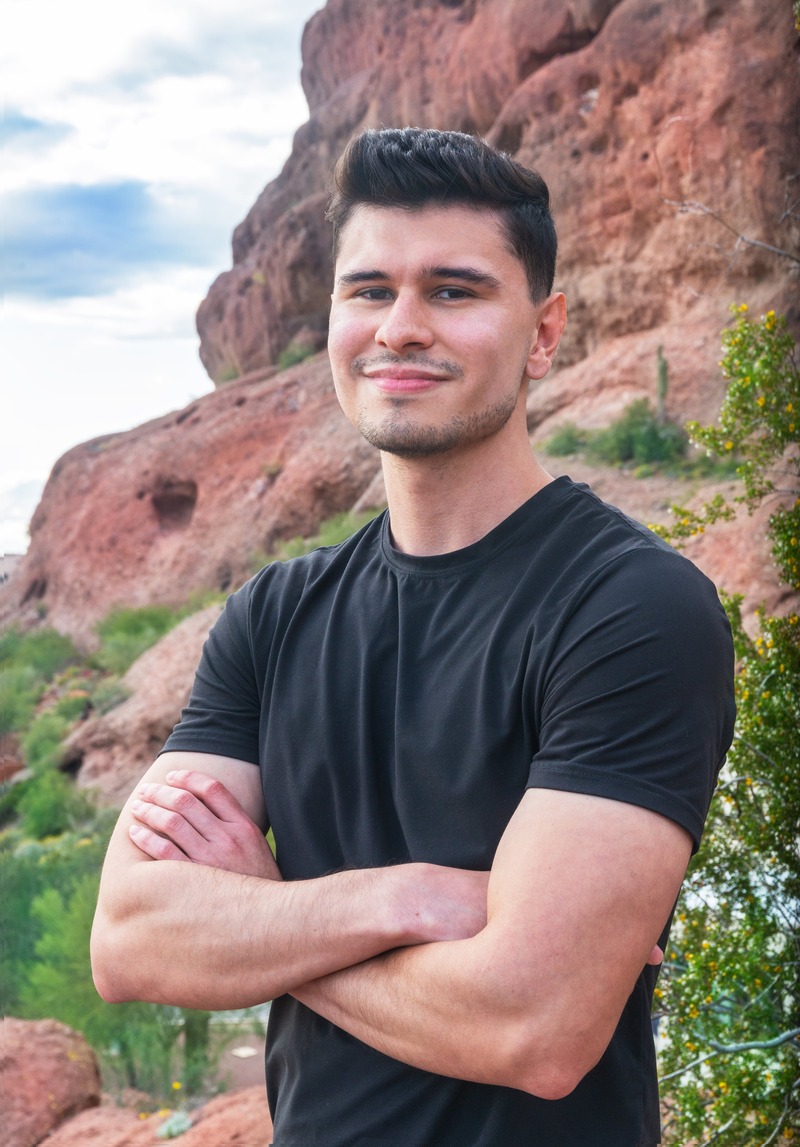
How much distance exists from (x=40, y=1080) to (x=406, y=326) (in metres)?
4.62

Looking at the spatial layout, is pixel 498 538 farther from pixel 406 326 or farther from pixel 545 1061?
pixel 545 1061

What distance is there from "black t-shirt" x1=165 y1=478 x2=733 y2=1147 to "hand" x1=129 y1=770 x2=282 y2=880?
2.2 inches

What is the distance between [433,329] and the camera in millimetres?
1752

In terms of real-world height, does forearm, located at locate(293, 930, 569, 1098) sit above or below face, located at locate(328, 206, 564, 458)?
below

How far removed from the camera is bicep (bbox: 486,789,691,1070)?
4.46 ft

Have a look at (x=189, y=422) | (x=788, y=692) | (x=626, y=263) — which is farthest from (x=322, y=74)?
(x=788, y=692)

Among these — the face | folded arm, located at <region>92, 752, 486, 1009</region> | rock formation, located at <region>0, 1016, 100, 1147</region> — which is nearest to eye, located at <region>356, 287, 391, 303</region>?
the face

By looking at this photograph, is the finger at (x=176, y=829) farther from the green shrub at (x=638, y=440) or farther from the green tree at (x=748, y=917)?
the green shrub at (x=638, y=440)

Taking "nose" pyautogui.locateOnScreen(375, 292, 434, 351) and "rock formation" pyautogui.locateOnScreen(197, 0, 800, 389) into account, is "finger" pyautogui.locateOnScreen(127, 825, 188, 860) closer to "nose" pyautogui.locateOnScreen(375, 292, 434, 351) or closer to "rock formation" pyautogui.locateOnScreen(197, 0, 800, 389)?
"nose" pyautogui.locateOnScreen(375, 292, 434, 351)

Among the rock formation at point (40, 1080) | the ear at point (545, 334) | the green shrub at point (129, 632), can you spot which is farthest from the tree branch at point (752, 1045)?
the green shrub at point (129, 632)

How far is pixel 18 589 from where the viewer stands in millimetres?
21547

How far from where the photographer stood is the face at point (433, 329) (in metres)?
1.75

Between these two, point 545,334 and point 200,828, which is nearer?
point 200,828

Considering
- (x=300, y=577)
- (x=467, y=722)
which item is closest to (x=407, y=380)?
(x=300, y=577)
